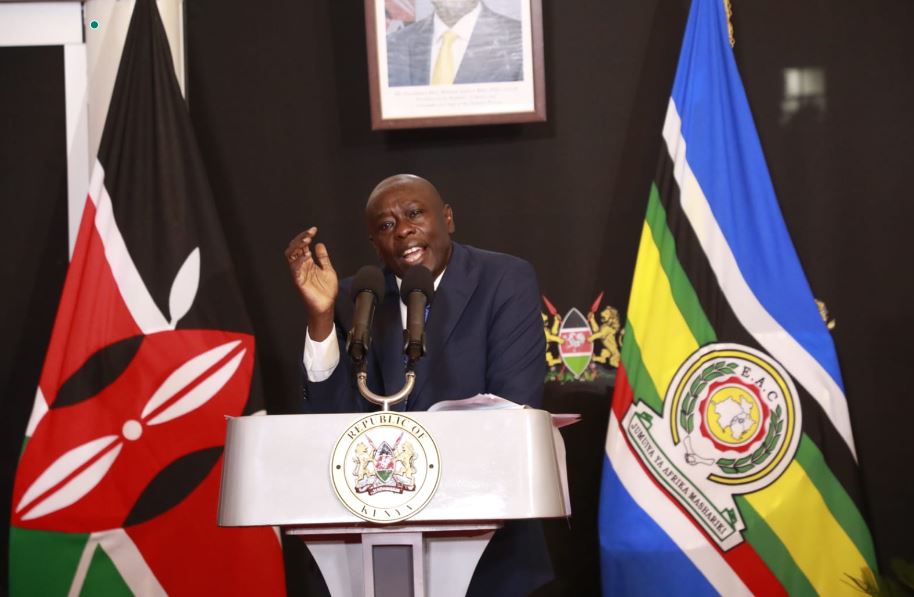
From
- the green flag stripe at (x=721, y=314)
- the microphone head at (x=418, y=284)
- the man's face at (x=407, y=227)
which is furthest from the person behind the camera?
the green flag stripe at (x=721, y=314)

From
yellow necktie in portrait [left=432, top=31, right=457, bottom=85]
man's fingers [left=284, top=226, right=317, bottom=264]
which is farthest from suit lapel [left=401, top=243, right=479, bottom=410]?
yellow necktie in portrait [left=432, top=31, right=457, bottom=85]

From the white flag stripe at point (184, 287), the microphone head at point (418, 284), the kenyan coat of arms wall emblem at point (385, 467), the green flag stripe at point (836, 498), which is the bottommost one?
the green flag stripe at point (836, 498)

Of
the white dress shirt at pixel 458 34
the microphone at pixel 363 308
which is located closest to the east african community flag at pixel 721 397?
the white dress shirt at pixel 458 34

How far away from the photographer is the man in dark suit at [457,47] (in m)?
3.56

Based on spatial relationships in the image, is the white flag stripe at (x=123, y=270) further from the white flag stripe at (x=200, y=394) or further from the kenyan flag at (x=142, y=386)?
the white flag stripe at (x=200, y=394)

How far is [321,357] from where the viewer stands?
6.93 ft

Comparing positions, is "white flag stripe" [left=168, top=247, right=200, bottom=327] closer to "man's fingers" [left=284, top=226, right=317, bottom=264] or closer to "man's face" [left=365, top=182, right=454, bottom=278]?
"man's face" [left=365, top=182, right=454, bottom=278]

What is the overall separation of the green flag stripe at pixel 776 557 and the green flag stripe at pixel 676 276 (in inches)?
24.2

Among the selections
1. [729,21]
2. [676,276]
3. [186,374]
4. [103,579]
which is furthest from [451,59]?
[103,579]

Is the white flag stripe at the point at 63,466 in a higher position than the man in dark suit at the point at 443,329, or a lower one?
lower

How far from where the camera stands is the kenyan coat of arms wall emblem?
1568 mm

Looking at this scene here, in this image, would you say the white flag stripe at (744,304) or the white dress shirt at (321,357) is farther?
the white flag stripe at (744,304)

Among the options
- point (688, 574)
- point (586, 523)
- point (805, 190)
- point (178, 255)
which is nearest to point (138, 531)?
point (178, 255)

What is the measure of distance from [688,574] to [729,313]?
85cm
